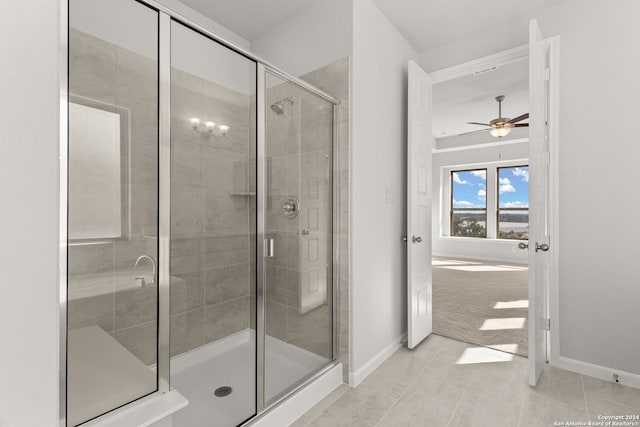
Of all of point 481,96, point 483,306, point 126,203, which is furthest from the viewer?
point 481,96

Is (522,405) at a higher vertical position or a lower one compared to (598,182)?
lower

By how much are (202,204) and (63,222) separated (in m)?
1.13

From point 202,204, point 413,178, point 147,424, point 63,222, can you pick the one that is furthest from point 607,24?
point 147,424

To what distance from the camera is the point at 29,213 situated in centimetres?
62

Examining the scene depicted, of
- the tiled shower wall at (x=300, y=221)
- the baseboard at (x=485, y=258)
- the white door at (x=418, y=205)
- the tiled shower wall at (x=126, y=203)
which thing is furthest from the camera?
the baseboard at (x=485, y=258)

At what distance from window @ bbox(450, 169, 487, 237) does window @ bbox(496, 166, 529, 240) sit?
334mm

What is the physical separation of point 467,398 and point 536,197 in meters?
1.38

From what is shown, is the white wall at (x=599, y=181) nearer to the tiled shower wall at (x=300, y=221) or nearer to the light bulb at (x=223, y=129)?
the tiled shower wall at (x=300, y=221)

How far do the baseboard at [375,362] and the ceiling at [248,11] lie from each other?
2.72 metres

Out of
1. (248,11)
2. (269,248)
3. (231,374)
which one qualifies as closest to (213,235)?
(269,248)

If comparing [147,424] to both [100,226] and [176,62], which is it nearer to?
[100,226]

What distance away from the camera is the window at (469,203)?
7410 millimetres

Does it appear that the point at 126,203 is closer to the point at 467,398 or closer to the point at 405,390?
the point at 405,390

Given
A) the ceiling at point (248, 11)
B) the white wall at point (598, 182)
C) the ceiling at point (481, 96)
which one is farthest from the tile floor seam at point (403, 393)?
the ceiling at point (481, 96)
